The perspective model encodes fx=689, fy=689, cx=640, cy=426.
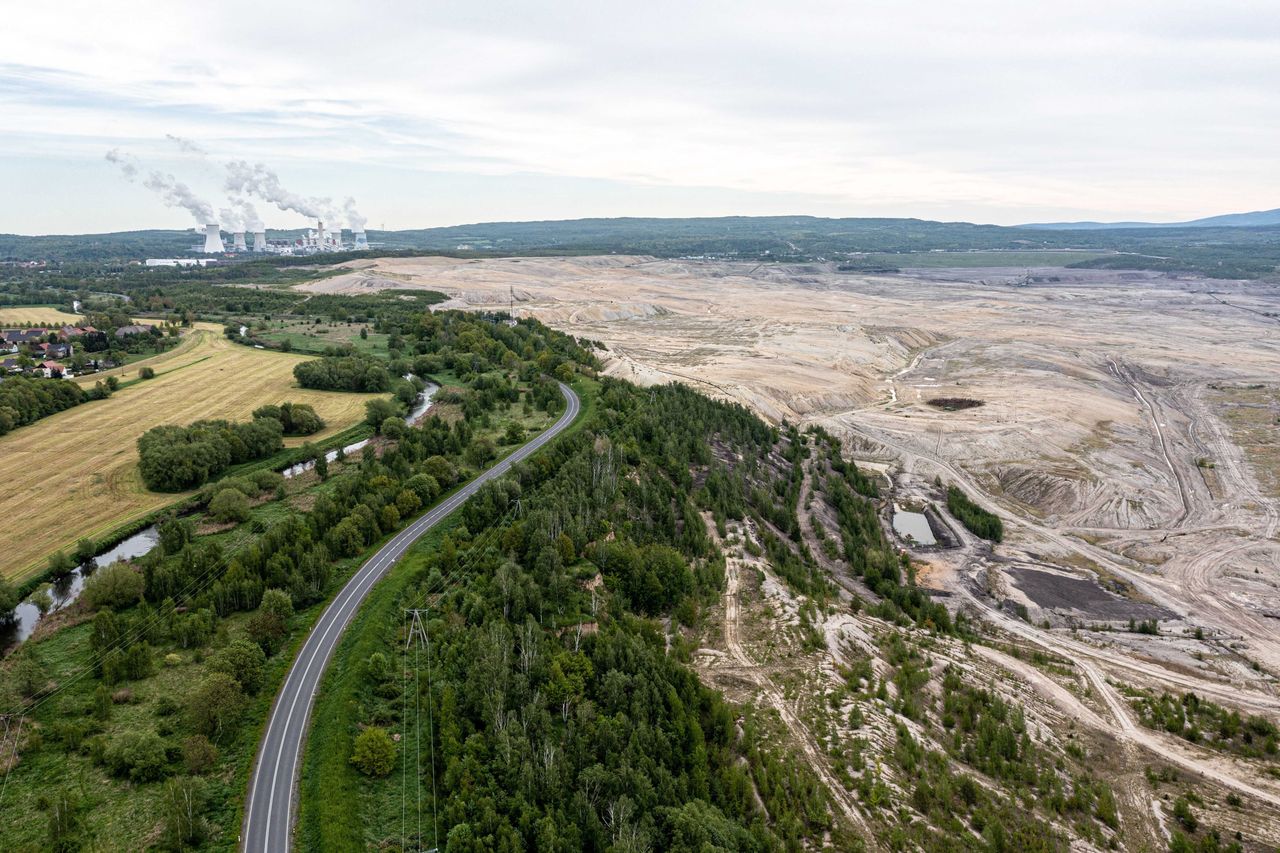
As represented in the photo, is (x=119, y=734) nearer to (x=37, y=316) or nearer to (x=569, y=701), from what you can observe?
(x=569, y=701)

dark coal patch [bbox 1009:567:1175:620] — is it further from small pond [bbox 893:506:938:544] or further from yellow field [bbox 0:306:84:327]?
yellow field [bbox 0:306:84:327]

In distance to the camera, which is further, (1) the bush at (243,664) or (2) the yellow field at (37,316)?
(2) the yellow field at (37,316)

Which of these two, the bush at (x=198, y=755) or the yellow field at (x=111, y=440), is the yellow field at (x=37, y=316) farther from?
the bush at (x=198, y=755)

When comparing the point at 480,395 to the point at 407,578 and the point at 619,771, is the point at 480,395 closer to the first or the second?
the point at 407,578

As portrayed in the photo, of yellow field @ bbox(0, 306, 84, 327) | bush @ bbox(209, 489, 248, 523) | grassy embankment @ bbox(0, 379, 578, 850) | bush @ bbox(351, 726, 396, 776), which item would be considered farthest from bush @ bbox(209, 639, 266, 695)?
yellow field @ bbox(0, 306, 84, 327)

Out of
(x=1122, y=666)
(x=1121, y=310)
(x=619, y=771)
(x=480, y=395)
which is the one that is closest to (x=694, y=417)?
(x=480, y=395)

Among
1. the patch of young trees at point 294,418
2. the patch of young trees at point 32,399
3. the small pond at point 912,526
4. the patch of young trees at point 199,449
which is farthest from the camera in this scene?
the patch of young trees at point 294,418

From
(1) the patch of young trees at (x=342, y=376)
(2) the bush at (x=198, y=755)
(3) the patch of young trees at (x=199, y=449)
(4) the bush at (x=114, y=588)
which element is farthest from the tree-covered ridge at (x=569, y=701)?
(1) the patch of young trees at (x=342, y=376)
